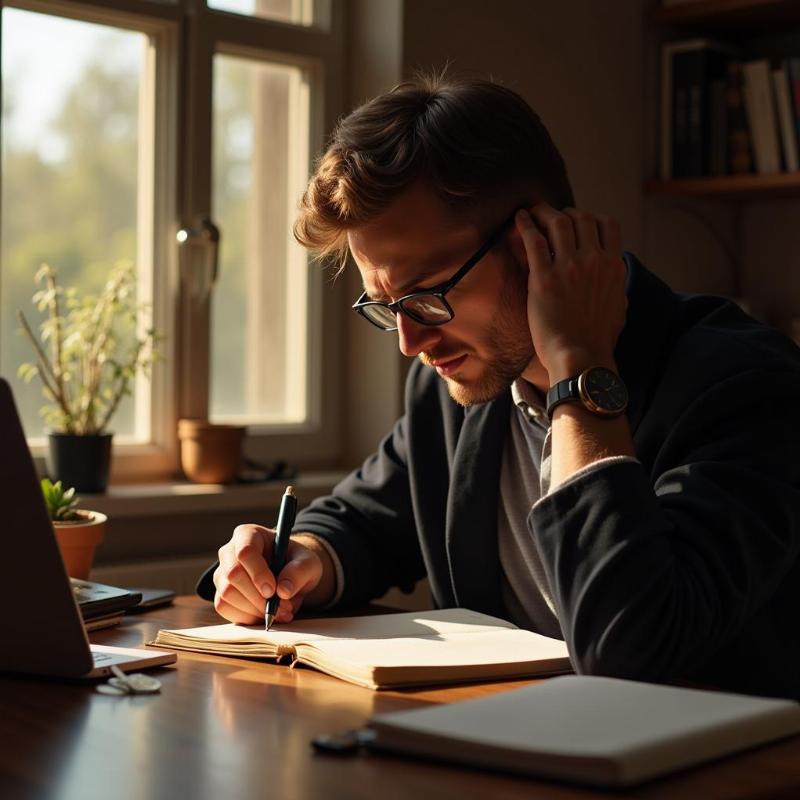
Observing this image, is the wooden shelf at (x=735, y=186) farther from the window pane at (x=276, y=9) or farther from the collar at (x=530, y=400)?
the collar at (x=530, y=400)

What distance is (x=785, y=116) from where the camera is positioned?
3.17 meters

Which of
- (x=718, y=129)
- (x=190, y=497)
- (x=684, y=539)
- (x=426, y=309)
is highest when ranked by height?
(x=718, y=129)

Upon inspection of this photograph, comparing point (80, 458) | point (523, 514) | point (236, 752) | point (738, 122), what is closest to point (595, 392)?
point (523, 514)

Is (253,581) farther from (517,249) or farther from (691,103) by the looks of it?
(691,103)

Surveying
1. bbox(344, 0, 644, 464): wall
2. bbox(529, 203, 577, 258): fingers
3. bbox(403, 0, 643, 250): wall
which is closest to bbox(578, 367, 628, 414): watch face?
bbox(529, 203, 577, 258): fingers

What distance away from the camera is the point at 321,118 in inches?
116

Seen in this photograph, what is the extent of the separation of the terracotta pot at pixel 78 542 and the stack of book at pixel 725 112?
2160 mm

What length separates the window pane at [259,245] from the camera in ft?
9.34

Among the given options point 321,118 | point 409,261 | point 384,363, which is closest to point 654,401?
point 409,261

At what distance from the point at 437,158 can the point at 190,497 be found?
1252 millimetres

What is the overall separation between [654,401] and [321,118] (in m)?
1.70

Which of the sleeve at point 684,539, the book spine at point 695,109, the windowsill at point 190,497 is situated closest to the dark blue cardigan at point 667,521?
the sleeve at point 684,539

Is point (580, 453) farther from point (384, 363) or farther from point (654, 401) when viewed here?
point (384, 363)

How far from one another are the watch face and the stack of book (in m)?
2.04
